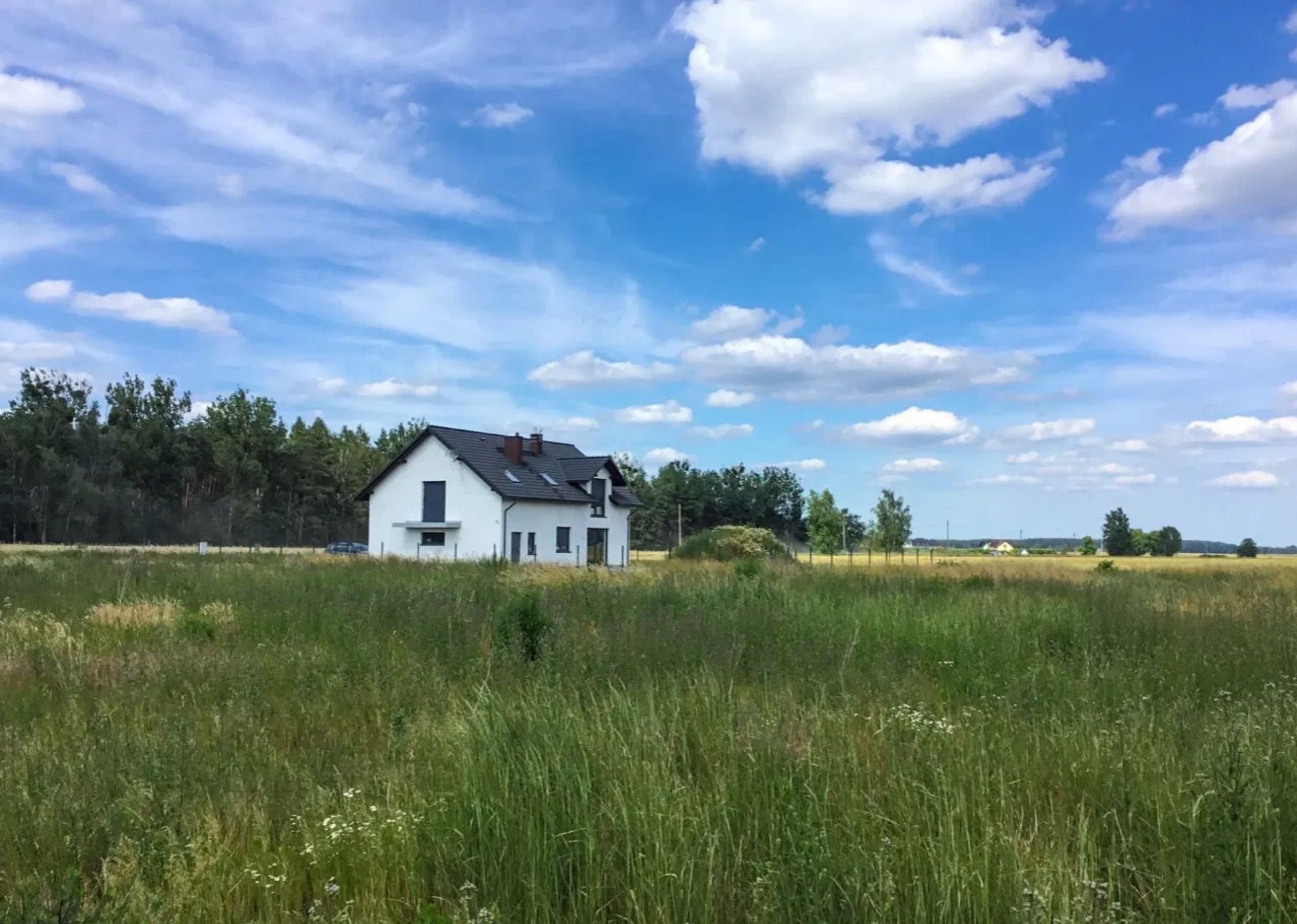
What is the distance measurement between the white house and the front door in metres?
0.06

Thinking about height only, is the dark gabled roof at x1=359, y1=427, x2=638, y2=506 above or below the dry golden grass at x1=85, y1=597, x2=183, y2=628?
above

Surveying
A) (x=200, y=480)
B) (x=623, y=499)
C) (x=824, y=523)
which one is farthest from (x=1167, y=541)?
(x=200, y=480)

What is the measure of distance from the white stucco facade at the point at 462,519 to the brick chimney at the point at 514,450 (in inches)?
133

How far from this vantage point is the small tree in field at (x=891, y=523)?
6656cm

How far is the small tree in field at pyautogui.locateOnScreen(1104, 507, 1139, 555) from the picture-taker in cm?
10325

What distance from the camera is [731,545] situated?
39.2 meters

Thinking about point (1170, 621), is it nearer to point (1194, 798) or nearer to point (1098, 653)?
point (1098, 653)

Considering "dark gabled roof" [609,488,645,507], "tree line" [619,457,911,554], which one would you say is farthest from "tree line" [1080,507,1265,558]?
"dark gabled roof" [609,488,645,507]

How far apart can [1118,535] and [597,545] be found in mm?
82805

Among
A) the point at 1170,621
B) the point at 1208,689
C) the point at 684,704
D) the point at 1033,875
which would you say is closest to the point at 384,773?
the point at 684,704

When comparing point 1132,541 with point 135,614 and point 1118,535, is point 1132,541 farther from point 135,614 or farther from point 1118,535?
point 135,614

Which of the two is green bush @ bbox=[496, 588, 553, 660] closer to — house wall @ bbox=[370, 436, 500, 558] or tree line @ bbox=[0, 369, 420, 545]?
house wall @ bbox=[370, 436, 500, 558]

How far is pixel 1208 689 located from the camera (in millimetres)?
6703

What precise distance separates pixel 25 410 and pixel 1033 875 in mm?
77733
